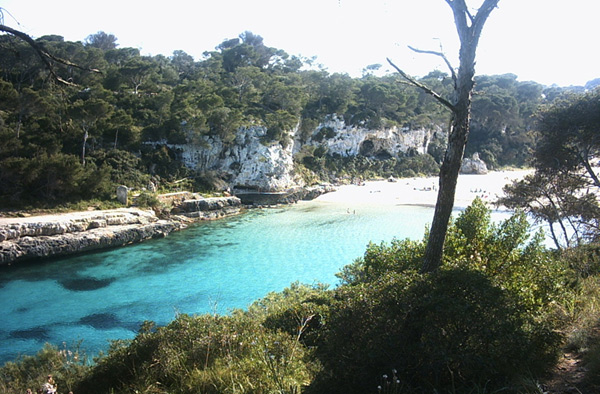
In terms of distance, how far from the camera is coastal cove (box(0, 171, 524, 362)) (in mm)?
11781

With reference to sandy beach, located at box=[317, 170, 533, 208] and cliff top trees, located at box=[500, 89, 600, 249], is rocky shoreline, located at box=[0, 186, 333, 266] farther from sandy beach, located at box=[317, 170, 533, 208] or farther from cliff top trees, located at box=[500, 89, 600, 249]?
cliff top trees, located at box=[500, 89, 600, 249]

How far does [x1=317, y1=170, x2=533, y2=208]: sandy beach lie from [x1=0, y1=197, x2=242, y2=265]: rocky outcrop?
66.0ft

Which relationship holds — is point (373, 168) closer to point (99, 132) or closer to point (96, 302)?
point (99, 132)

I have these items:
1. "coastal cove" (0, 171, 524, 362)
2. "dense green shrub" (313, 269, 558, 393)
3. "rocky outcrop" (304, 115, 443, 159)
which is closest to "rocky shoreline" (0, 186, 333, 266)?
"coastal cove" (0, 171, 524, 362)

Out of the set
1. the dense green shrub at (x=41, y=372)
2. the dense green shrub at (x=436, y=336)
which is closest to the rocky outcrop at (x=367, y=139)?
the dense green shrub at (x=41, y=372)

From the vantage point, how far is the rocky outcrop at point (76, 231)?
1869 centimetres

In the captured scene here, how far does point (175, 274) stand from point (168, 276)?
0.38 m

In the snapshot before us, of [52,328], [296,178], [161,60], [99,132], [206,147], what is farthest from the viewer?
[161,60]

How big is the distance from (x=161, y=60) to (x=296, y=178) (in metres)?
55.7

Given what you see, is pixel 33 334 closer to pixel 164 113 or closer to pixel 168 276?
pixel 168 276

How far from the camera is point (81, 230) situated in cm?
2148

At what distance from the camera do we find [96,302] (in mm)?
13750

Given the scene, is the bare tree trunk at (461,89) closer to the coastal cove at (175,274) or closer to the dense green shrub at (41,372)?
the dense green shrub at (41,372)

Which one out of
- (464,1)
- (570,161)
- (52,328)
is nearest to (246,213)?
(52,328)
